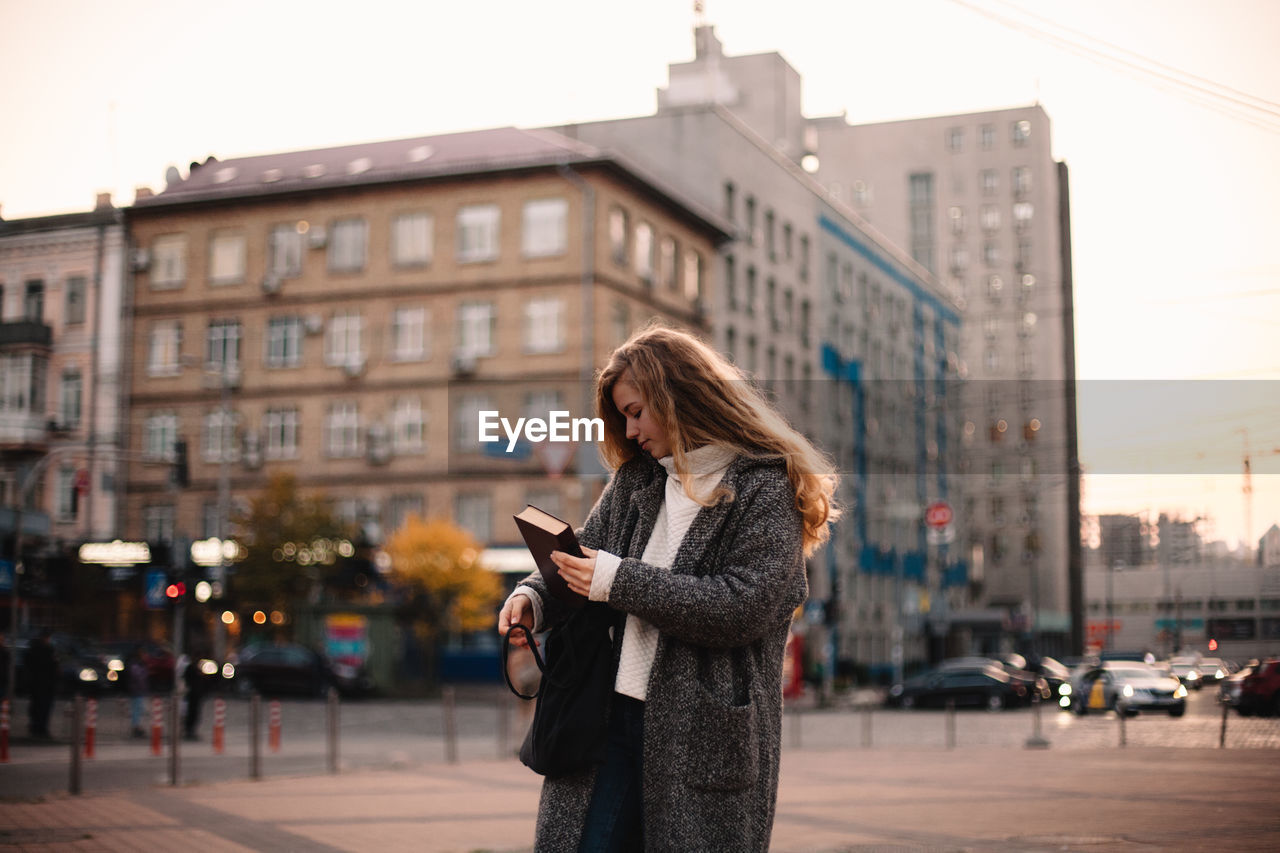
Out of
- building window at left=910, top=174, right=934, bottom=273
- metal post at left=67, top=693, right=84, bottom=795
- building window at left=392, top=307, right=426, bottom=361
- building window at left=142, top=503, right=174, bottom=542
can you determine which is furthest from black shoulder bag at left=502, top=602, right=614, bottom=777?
building window at left=910, top=174, right=934, bottom=273

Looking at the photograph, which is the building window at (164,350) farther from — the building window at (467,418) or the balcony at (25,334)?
the balcony at (25,334)

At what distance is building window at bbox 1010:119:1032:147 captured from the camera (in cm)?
8206

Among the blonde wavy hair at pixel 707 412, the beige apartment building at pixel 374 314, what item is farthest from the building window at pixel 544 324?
the blonde wavy hair at pixel 707 412

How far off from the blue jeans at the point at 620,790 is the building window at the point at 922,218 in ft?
277

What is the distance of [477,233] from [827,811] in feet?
117

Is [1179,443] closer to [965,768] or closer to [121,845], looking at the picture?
[121,845]

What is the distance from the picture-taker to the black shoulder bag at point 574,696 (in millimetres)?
3566

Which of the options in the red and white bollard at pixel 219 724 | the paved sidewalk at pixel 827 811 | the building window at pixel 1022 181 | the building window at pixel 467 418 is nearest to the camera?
the paved sidewalk at pixel 827 811

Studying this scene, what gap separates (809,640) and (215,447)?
25.1 m

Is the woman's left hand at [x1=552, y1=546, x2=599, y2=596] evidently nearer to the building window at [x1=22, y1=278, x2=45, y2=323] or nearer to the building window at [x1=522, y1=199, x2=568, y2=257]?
the building window at [x1=22, y1=278, x2=45, y2=323]

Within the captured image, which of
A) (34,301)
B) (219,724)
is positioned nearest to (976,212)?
(219,724)

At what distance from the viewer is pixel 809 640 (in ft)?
193

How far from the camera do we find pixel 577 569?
3.54 metres

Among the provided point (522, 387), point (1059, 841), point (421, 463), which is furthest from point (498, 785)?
point (421, 463)
